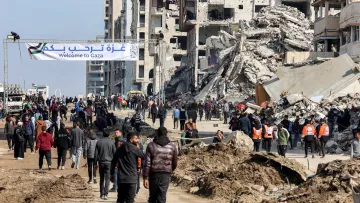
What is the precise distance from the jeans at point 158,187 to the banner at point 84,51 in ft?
112

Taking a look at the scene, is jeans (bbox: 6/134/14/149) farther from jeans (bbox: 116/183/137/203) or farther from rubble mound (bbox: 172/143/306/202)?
jeans (bbox: 116/183/137/203)

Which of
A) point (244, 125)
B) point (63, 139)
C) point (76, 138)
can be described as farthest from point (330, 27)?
point (76, 138)

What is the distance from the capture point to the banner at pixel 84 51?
46031mm

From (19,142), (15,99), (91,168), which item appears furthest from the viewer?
A: (15,99)

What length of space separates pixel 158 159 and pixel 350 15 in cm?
3401

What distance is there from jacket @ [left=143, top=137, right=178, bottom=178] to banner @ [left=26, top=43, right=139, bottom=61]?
112ft

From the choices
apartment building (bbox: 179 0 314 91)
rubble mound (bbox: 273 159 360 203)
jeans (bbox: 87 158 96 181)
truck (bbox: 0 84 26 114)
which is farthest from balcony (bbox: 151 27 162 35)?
rubble mound (bbox: 273 159 360 203)

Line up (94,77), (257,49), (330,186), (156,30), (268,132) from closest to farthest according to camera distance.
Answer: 1. (330,186)
2. (268,132)
3. (257,49)
4. (156,30)
5. (94,77)

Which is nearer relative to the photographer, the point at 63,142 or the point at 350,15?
the point at 63,142

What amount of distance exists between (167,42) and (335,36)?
50974 mm

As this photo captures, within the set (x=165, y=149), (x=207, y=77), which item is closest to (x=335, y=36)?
(x=207, y=77)

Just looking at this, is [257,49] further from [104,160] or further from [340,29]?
[104,160]

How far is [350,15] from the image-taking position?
44875mm

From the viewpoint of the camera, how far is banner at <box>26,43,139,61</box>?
A: 46.0 metres
